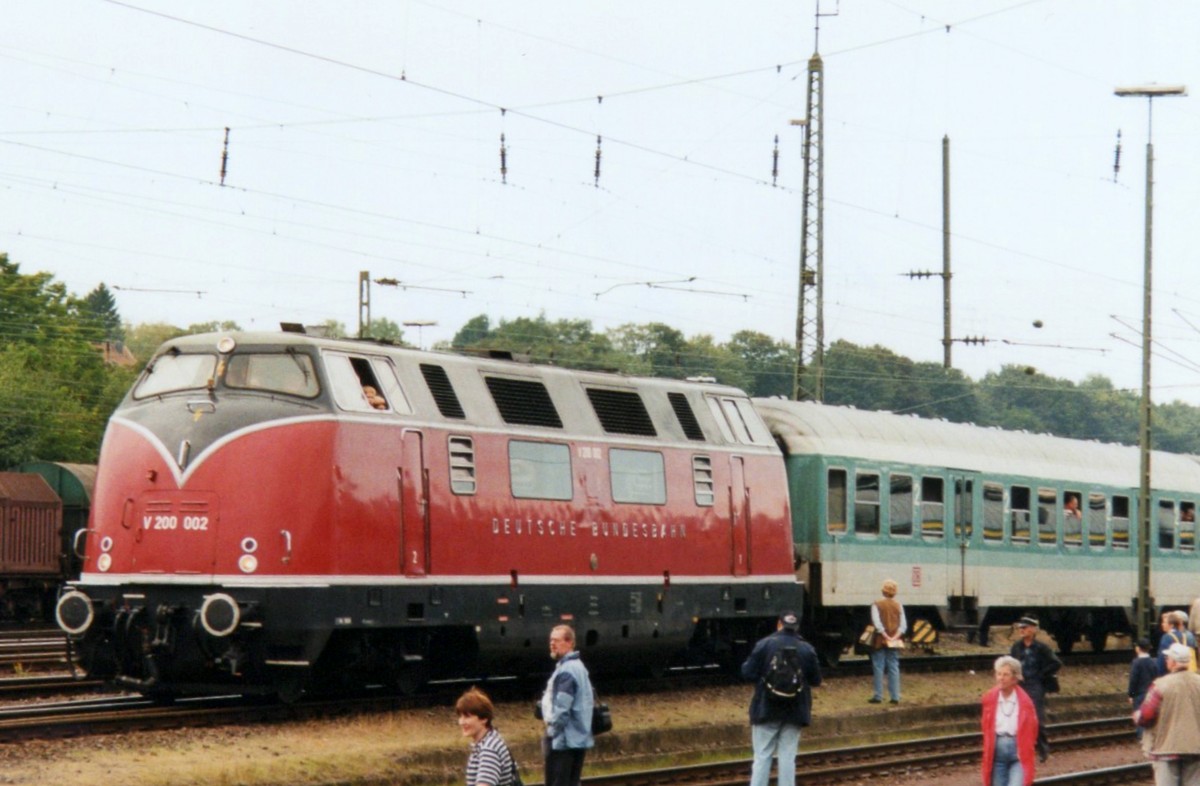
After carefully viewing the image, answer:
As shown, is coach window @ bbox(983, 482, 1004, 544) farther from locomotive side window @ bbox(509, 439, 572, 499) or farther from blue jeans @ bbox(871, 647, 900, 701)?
locomotive side window @ bbox(509, 439, 572, 499)

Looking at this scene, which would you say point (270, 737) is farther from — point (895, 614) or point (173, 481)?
point (895, 614)

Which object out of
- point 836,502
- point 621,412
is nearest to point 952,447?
point 836,502

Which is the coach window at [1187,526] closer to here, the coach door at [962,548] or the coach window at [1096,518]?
the coach window at [1096,518]

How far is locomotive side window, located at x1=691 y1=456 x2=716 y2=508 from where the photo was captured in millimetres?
25156

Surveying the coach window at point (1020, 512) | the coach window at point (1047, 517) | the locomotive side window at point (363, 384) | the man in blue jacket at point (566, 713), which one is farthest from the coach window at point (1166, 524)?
the man in blue jacket at point (566, 713)

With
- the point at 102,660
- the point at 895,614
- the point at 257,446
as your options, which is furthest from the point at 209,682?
the point at 895,614

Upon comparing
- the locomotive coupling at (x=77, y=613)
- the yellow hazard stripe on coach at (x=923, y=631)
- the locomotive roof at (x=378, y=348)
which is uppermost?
the locomotive roof at (x=378, y=348)

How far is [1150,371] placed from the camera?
3347 cm

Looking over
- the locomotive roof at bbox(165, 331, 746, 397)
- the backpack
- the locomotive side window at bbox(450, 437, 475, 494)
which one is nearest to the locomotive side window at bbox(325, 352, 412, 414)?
the locomotive roof at bbox(165, 331, 746, 397)

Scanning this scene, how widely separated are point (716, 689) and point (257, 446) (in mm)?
8855

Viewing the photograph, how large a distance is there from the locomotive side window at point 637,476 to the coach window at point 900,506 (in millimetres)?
6224

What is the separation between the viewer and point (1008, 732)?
14.4m

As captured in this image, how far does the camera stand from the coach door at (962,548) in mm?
30788

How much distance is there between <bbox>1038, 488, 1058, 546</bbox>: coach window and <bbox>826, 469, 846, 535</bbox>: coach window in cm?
639
